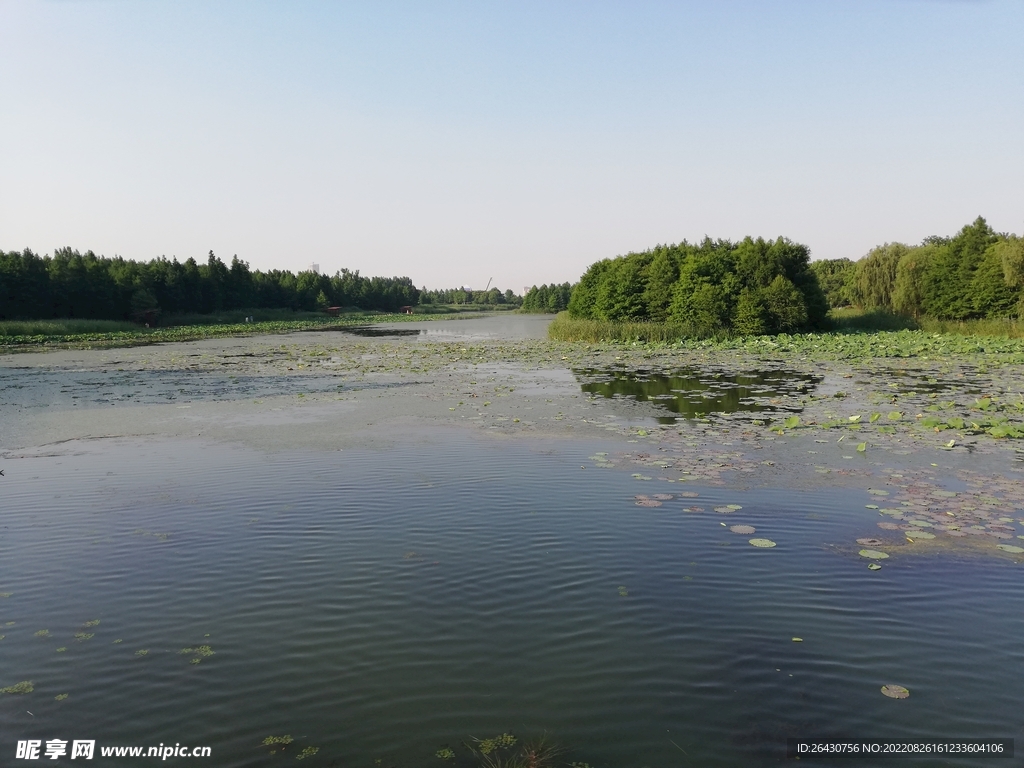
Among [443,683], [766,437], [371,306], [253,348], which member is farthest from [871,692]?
[371,306]

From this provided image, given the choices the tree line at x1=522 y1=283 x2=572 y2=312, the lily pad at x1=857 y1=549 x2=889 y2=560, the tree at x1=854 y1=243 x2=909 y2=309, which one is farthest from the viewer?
the tree line at x1=522 y1=283 x2=572 y2=312

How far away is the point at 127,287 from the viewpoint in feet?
264

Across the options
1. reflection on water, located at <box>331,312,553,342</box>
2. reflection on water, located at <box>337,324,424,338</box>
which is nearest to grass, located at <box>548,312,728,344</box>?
reflection on water, located at <box>331,312,553,342</box>

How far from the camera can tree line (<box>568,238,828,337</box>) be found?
54.4 metres

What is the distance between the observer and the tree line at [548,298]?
180 metres

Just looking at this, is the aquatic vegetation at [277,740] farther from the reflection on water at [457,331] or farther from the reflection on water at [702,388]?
the reflection on water at [457,331]

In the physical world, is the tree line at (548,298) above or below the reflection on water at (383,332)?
above

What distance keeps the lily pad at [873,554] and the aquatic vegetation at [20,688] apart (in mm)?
9262

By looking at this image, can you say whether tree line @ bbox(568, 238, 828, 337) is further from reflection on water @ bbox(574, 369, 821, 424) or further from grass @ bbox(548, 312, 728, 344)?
reflection on water @ bbox(574, 369, 821, 424)

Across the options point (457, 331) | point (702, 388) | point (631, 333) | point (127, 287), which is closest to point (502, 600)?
point (702, 388)

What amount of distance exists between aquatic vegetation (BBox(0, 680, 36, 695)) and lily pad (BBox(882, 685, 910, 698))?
7.41 metres

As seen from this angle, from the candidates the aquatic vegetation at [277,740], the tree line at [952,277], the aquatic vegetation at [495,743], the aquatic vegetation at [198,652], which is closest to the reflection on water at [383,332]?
the tree line at [952,277]

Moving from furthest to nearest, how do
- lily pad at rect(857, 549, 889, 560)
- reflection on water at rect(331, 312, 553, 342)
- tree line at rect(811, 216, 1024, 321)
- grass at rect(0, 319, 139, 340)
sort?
reflection on water at rect(331, 312, 553, 342)
grass at rect(0, 319, 139, 340)
tree line at rect(811, 216, 1024, 321)
lily pad at rect(857, 549, 889, 560)

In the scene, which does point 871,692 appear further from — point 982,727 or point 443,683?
point 443,683
